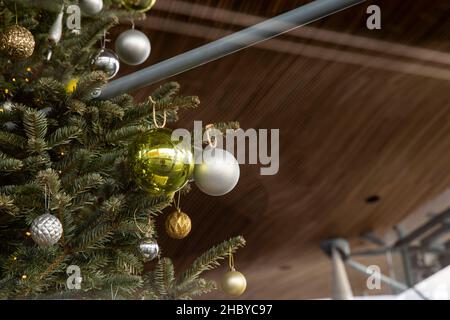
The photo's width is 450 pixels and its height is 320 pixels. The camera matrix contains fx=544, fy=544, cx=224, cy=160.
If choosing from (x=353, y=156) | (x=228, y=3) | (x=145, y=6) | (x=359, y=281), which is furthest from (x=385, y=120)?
(x=359, y=281)

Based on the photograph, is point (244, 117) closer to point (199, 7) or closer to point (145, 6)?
point (199, 7)

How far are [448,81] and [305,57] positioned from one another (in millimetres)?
577

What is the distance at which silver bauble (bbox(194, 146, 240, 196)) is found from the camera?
89 cm

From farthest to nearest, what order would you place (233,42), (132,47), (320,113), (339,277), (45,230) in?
(339,277) < (320,113) < (132,47) < (233,42) < (45,230)

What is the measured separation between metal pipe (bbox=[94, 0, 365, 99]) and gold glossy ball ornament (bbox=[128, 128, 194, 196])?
0.48 ft

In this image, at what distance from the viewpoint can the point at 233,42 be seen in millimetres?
930

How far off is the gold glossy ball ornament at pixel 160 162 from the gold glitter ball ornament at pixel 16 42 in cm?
31

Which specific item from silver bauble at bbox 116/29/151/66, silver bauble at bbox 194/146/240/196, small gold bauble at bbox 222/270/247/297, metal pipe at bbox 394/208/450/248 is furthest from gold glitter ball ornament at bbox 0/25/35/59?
metal pipe at bbox 394/208/450/248

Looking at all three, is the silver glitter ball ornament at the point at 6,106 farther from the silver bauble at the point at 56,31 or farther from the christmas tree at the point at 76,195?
the silver bauble at the point at 56,31

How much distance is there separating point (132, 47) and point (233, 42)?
401mm

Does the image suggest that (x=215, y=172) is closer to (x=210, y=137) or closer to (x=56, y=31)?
(x=210, y=137)

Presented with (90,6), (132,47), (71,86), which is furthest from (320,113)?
(71,86)

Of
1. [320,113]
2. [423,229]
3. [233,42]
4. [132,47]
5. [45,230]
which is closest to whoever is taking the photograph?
[45,230]

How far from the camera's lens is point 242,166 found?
2.31 meters
